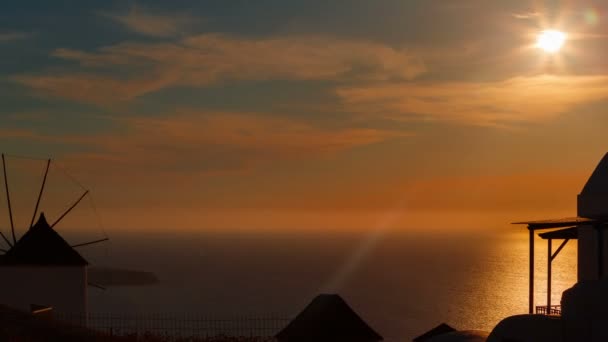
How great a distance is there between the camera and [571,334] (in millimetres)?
18219

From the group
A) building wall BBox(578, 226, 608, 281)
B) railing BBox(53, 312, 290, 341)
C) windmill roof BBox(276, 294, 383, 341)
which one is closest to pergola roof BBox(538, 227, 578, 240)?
building wall BBox(578, 226, 608, 281)

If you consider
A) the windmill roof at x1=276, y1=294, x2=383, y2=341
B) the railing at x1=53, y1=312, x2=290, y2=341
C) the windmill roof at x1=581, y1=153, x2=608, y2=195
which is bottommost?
the railing at x1=53, y1=312, x2=290, y2=341

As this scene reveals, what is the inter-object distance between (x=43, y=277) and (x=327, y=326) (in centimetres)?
1684

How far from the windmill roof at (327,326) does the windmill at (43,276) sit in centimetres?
1426

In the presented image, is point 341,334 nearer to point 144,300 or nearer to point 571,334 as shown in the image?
point 571,334

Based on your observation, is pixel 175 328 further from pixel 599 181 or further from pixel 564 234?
pixel 599 181

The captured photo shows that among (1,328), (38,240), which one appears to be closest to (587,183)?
(1,328)

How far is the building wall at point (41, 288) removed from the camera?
34250mm

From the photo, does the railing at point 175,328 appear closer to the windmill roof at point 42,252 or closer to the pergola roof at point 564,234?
the windmill roof at point 42,252

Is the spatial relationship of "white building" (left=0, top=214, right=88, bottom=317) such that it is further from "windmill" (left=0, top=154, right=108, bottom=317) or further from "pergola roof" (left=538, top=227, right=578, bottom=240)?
"pergola roof" (left=538, top=227, right=578, bottom=240)

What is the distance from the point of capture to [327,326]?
2428 cm

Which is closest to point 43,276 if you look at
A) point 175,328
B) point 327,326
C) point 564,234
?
point 175,328

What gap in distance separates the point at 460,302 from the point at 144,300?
251 feet

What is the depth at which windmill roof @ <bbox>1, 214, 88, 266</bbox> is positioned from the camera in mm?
34938
